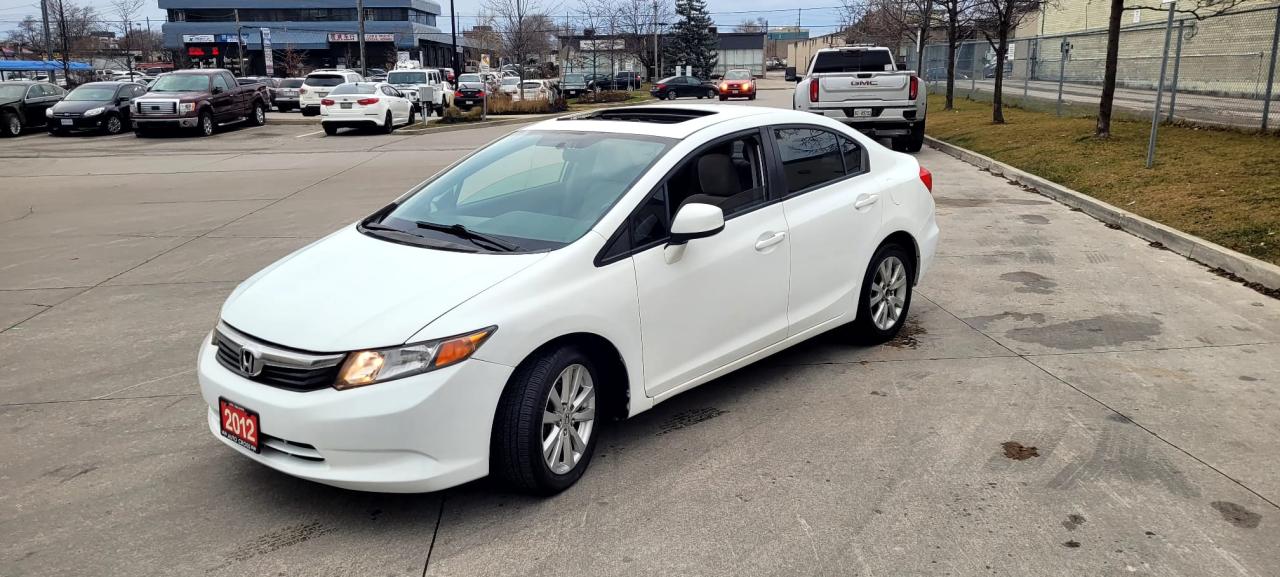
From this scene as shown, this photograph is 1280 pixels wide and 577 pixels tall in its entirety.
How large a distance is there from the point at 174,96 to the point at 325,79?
29.0ft

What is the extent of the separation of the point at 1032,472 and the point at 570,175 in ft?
8.48

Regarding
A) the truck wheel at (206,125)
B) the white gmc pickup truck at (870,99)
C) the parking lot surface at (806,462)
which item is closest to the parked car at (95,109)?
the truck wheel at (206,125)

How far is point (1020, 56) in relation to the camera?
1176 inches

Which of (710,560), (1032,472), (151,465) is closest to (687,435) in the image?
(710,560)

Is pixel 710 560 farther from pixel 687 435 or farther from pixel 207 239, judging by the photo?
pixel 207 239

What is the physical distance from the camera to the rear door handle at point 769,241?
484cm

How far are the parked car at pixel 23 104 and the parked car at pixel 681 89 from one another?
28609 mm

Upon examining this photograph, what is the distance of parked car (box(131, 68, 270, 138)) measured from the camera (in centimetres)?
2417

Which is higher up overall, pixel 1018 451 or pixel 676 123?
pixel 676 123

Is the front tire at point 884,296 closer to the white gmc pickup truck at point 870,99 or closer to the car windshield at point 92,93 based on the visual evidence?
the white gmc pickup truck at point 870,99

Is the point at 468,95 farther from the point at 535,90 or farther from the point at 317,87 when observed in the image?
the point at 317,87

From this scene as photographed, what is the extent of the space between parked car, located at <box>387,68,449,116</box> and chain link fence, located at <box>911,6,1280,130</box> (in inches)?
702

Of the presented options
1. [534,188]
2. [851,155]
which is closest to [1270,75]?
[851,155]

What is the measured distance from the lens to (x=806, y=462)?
4332 millimetres
